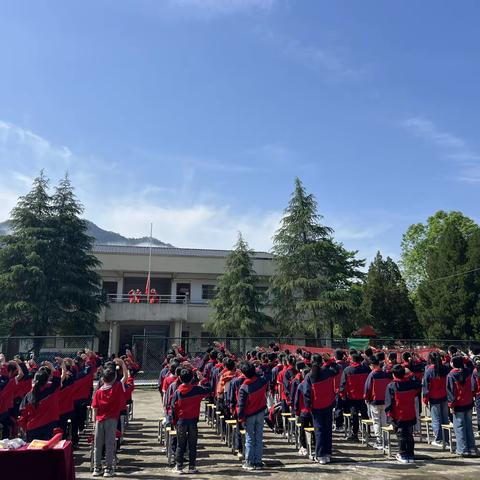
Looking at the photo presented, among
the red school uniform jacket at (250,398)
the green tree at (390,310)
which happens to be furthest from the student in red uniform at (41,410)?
the green tree at (390,310)

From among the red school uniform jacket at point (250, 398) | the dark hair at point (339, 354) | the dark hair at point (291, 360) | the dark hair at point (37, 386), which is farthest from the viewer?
the dark hair at point (339, 354)

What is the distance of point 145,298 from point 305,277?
1312cm

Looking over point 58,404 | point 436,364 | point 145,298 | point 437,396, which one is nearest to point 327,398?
point 437,396

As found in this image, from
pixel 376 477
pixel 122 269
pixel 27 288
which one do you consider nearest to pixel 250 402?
pixel 376 477

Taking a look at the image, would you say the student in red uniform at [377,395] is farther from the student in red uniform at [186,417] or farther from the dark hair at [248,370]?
the student in red uniform at [186,417]

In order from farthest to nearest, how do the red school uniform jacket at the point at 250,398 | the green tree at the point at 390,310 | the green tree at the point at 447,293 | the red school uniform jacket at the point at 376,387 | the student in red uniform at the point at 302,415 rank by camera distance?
1. the green tree at the point at 390,310
2. the green tree at the point at 447,293
3. the red school uniform jacket at the point at 376,387
4. the student in red uniform at the point at 302,415
5. the red school uniform jacket at the point at 250,398

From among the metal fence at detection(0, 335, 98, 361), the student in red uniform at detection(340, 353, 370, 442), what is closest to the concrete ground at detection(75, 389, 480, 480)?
the student in red uniform at detection(340, 353, 370, 442)

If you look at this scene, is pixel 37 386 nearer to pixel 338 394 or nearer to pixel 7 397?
pixel 7 397

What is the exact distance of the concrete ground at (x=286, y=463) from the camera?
8.35 meters

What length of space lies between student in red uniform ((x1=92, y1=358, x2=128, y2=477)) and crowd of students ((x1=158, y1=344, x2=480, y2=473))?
3.55 ft

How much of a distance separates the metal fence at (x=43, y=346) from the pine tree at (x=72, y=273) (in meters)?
4.41

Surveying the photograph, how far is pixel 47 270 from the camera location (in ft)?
100

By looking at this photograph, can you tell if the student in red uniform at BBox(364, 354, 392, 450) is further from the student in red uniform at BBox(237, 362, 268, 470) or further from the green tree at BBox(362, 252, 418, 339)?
the green tree at BBox(362, 252, 418, 339)

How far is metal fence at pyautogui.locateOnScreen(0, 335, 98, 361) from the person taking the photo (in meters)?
21.3
